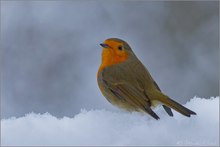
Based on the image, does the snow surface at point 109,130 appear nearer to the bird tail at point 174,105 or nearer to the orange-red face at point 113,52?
Result: the bird tail at point 174,105

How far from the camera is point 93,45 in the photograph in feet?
16.4

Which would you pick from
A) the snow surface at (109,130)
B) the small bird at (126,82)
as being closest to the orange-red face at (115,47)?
the small bird at (126,82)

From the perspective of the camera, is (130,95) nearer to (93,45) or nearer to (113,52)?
(113,52)

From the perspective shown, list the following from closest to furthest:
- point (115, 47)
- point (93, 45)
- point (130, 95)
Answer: point (130, 95), point (115, 47), point (93, 45)

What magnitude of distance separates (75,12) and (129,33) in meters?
0.64

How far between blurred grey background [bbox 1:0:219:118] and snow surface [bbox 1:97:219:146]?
2.14 meters

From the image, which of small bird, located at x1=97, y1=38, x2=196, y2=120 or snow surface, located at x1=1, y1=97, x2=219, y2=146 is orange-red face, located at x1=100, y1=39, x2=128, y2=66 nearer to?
small bird, located at x1=97, y1=38, x2=196, y2=120

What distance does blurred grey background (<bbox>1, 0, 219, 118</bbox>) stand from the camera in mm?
4611

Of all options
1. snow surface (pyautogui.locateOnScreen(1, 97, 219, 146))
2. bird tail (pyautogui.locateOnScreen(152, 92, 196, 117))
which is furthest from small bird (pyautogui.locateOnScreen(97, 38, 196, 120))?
snow surface (pyautogui.locateOnScreen(1, 97, 219, 146))

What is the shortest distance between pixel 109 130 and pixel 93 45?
9.65 feet

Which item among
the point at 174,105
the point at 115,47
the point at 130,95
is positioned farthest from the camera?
the point at 115,47

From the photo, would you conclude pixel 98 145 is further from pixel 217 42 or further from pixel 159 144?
pixel 217 42

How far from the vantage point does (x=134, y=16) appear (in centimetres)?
534

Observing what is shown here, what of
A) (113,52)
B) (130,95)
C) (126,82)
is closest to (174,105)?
(130,95)
